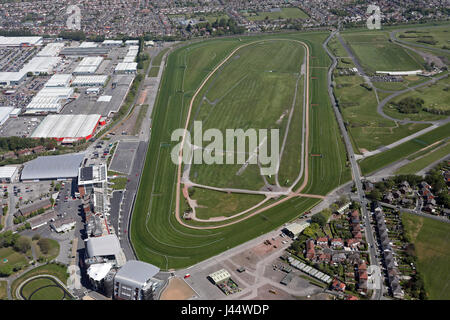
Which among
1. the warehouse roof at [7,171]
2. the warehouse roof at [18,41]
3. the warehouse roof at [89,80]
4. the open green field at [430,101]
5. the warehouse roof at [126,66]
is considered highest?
the warehouse roof at [18,41]

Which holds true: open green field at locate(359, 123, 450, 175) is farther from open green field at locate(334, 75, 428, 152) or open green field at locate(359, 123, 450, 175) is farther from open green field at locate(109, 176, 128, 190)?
open green field at locate(109, 176, 128, 190)

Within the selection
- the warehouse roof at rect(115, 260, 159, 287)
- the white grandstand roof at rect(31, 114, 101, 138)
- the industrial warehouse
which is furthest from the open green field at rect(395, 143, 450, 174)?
the white grandstand roof at rect(31, 114, 101, 138)

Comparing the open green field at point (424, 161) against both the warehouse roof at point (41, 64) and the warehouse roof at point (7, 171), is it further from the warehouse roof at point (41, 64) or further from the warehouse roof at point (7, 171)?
the warehouse roof at point (41, 64)

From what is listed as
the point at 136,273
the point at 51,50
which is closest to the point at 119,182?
the point at 136,273

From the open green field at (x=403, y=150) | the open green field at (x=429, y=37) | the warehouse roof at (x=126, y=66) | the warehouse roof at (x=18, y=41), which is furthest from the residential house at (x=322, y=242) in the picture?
the warehouse roof at (x=18, y=41)

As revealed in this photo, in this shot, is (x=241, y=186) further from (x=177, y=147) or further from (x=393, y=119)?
(x=393, y=119)

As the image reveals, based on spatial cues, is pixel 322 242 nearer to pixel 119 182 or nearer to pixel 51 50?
pixel 119 182

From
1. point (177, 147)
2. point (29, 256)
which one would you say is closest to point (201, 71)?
point (177, 147)
